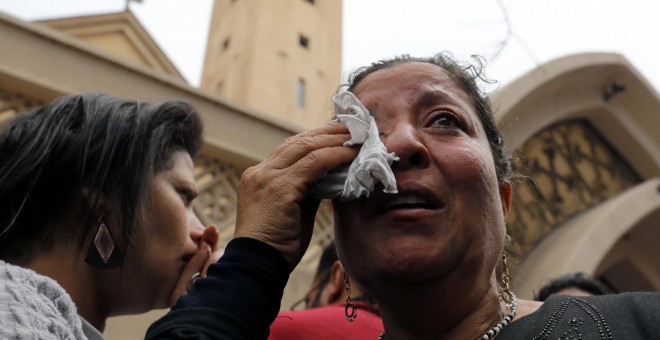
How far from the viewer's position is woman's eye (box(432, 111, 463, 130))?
4.67 feet

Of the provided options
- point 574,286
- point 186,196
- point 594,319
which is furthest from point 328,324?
point 574,286

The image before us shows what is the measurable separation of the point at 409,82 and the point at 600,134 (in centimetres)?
666

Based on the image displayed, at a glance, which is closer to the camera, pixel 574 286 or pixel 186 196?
pixel 186 196

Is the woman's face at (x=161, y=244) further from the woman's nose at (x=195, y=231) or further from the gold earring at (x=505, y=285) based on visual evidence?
the gold earring at (x=505, y=285)

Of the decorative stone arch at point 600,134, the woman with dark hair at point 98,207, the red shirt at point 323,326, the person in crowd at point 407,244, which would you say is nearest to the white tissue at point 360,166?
the person in crowd at point 407,244

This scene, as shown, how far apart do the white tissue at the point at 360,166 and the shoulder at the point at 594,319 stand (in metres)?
0.35

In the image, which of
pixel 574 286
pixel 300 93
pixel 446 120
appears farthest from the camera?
pixel 300 93

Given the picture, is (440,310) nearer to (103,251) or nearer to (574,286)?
(103,251)

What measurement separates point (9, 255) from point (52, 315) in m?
0.40

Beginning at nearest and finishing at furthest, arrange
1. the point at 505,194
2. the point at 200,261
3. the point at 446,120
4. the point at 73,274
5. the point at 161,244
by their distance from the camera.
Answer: the point at 446,120 → the point at 505,194 → the point at 73,274 → the point at 161,244 → the point at 200,261

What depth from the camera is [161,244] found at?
6.15ft

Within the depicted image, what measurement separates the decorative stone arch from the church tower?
1247 cm

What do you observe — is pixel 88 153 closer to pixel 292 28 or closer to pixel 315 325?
pixel 315 325

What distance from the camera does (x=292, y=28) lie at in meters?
21.6
